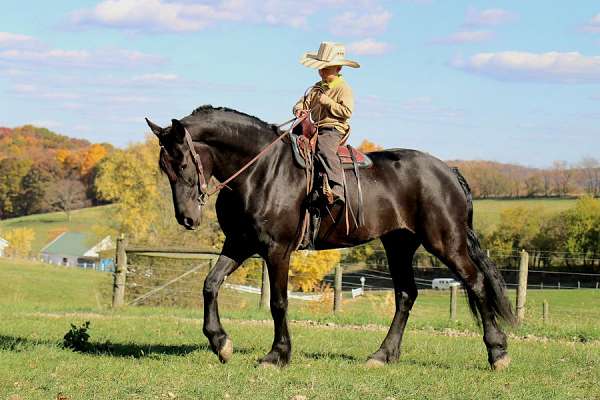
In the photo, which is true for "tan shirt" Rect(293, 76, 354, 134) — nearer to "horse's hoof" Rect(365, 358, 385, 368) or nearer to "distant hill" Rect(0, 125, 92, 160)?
"horse's hoof" Rect(365, 358, 385, 368)

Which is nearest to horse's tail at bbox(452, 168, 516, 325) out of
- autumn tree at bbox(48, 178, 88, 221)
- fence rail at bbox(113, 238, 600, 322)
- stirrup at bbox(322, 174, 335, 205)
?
stirrup at bbox(322, 174, 335, 205)

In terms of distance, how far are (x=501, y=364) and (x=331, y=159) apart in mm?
2805

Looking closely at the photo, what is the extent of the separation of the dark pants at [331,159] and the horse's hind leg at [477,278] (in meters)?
1.29

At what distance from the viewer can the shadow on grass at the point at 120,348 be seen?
866cm

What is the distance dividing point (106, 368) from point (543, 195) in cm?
8225

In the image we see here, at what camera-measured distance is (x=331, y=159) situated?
817 centimetres

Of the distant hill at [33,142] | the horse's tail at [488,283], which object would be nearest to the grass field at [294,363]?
the horse's tail at [488,283]

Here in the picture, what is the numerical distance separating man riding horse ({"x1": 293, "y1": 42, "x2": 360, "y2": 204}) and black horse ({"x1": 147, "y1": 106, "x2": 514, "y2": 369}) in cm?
27

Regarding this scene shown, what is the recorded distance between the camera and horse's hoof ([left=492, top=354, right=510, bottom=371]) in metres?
8.24

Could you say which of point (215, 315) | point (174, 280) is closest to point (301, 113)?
point (215, 315)

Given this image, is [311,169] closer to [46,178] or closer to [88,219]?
[46,178]

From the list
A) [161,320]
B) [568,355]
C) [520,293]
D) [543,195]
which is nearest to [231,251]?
[568,355]

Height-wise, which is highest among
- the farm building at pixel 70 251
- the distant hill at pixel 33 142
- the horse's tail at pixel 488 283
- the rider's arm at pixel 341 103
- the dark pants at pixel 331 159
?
the distant hill at pixel 33 142

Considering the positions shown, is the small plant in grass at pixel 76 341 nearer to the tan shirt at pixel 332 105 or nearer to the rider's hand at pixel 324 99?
the tan shirt at pixel 332 105
